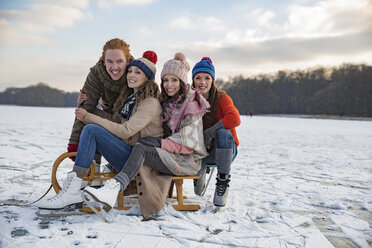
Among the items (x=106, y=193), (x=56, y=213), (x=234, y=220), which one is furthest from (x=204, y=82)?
(x=56, y=213)

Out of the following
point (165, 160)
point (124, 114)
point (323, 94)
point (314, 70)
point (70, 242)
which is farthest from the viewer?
point (314, 70)

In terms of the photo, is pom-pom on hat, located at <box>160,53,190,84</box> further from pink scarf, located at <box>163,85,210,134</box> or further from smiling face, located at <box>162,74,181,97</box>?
pink scarf, located at <box>163,85,210,134</box>

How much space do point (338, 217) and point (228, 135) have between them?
1.33m

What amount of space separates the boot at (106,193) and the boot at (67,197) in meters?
0.19

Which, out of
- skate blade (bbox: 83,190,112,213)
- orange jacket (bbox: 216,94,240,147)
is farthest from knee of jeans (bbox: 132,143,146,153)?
orange jacket (bbox: 216,94,240,147)

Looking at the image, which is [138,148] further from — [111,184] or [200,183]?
[200,183]

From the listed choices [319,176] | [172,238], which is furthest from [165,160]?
[319,176]

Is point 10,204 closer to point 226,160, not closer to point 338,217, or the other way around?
point 226,160

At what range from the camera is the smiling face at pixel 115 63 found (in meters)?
3.00

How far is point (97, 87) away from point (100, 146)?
870mm

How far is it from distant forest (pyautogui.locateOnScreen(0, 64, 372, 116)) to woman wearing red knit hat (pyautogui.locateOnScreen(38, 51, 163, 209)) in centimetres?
5079

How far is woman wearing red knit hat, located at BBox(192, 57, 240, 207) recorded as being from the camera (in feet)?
9.30

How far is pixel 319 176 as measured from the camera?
15.5 ft

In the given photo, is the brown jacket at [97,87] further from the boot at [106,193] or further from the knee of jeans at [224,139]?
the knee of jeans at [224,139]
